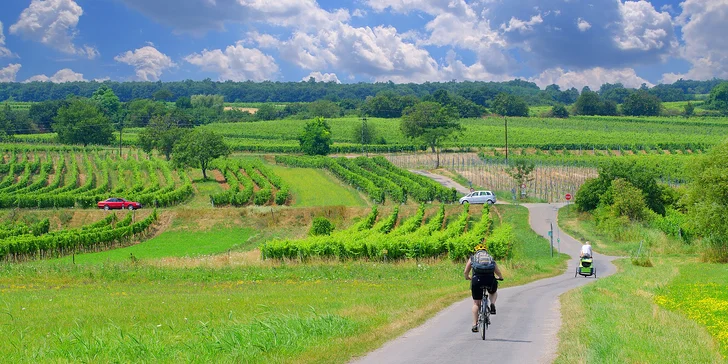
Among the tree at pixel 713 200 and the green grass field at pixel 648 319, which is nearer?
the green grass field at pixel 648 319

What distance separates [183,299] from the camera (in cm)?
2297

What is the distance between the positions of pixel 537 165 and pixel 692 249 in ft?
143

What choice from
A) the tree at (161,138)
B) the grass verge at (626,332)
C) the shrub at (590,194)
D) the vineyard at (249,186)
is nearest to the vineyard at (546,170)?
the shrub at (590,194)

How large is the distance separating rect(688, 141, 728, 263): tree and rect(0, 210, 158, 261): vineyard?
114 ft

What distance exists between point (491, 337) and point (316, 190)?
189 ft

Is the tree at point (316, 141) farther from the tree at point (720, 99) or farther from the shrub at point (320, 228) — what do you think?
the tree at point (720, 99)

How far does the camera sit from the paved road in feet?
38.8

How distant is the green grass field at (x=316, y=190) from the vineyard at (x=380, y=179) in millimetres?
1176

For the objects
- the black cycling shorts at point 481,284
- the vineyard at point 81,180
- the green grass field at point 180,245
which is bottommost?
the green grass field at point 180,245

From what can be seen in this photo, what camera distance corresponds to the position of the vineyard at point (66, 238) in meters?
41.0

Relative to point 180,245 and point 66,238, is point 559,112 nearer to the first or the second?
point 180,245

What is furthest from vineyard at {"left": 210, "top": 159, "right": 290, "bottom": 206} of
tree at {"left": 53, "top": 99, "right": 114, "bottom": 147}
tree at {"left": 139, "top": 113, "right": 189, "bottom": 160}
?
tree at {"left": 53, "top": 99, "right": 114, "bottom": 147}

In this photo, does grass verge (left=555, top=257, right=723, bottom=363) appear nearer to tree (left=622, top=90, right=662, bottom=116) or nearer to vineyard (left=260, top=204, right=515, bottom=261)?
vineyard (left=260, top=204, right=515, bottom=261)

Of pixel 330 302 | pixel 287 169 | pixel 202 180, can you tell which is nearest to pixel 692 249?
pixel 330 302
